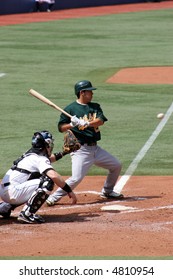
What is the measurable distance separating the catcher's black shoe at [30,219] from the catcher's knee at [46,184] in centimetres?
39

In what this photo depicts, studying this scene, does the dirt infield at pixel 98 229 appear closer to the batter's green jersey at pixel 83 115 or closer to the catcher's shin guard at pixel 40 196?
the catcher's shin guard at pixel 40 196

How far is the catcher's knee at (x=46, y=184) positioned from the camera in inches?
443

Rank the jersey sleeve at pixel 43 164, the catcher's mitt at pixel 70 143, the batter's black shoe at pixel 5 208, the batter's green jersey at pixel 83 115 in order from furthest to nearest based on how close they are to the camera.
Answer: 1. the batter's green jersey at pixel 83 115
2. the catcher's mitt at pixel 70 143
3. the batter's black shoe at pixel 5 208
4. the jersey sleeve at pixel 43 164

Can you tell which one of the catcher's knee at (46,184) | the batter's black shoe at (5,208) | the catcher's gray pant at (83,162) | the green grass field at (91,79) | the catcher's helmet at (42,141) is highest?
the catcher's helmet at (42,141)

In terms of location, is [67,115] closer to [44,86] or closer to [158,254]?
[158,254]

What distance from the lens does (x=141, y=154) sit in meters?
15.8

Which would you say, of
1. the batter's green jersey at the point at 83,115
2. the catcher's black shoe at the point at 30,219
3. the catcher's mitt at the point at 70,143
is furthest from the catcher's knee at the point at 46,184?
the batter's green jersey at the point at 83,115

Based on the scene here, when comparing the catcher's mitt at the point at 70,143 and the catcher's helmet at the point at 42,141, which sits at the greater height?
the catcher's helmet at the point at 42,141

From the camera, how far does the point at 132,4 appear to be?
5125cm

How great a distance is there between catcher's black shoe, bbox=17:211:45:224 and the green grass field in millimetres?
3085

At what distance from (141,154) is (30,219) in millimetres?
4795

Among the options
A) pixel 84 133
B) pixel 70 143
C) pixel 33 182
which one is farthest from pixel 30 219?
pixel 84 133

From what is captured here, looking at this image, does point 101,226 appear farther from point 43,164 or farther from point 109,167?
point 109,167

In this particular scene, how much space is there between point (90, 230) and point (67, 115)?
6.25 ft
